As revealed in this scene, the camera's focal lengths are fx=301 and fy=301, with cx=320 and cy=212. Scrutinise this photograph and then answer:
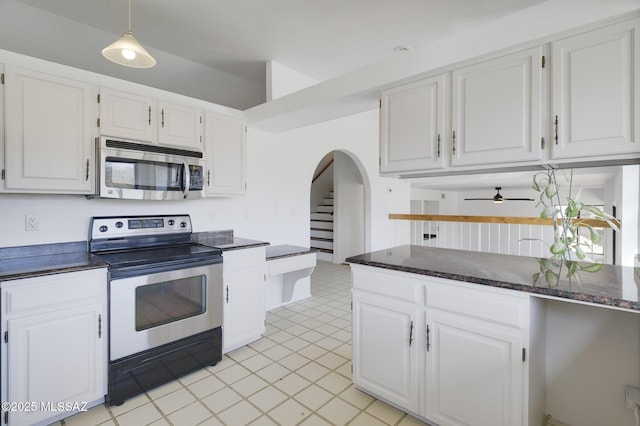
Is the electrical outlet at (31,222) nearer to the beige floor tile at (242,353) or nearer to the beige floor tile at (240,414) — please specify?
the beige floor tile at (242,353)

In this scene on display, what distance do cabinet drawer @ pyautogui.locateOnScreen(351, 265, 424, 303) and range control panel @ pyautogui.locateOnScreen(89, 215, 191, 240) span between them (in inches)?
70.9

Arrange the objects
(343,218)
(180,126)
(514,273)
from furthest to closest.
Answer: (343,218) → (180,126) → (514,273)

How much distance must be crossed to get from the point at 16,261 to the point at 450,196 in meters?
10.8

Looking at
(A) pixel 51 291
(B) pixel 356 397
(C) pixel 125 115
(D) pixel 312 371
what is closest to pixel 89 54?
(C) pixel 125 115

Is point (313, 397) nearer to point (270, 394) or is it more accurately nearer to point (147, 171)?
point (270, 394)

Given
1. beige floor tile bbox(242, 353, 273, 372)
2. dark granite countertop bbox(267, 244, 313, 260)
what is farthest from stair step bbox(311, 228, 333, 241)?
beige floor tile bbox(242, 353, 273, 372)

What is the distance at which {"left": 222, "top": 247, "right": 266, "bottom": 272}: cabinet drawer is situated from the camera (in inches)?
101

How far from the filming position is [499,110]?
178 centimetres

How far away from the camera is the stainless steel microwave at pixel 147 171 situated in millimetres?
2246

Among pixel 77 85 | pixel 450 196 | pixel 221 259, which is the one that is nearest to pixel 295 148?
pixel 221 259

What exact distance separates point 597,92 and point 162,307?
290 centimetres

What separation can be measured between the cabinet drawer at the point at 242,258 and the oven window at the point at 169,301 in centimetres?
25

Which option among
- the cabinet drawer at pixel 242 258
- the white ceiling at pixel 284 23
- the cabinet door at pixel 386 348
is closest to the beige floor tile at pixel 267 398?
the cabinet door at pixel 386 348

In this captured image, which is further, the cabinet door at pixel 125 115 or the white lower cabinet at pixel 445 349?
the cabinet door at pixel 125 115
